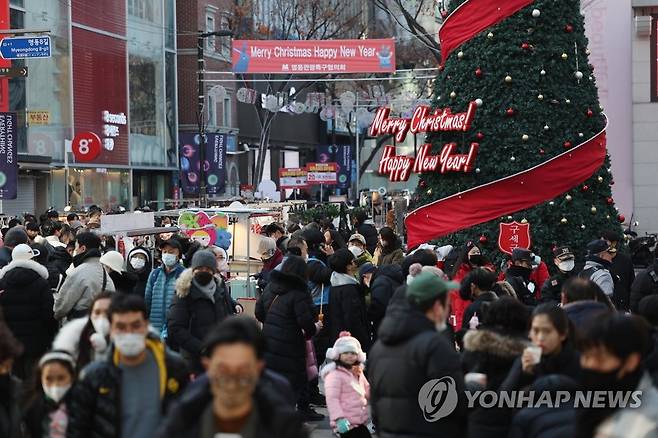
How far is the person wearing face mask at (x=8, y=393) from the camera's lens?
6020 mm

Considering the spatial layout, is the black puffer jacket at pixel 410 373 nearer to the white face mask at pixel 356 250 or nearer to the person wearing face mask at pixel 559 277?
the person wearing face mask at pixel 559 277

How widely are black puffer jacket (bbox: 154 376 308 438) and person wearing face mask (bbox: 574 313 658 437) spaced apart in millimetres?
1232

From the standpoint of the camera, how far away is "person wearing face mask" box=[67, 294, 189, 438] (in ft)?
19.4

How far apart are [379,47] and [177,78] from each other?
19555mm

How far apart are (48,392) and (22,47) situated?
1627 cm

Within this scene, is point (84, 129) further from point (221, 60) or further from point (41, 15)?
point (221, 60)

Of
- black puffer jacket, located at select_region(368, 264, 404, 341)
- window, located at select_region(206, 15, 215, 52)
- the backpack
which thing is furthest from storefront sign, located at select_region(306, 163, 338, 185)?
black puffer jacket, located at select_region(368, 264, 404, 341)

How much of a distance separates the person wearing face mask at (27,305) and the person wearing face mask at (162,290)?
901 millimetres

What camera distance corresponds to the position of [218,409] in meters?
4.94

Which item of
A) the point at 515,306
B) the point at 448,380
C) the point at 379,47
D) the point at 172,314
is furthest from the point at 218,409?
the point at 379,47

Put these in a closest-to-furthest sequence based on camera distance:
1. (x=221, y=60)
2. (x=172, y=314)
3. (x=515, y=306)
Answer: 1. (x=515, y=306)
2. (x=172, y=314)
3. (x=221, y=60)

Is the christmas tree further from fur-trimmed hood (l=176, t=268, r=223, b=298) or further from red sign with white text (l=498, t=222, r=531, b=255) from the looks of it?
fur-trimmed hood (l=176, t=268, r=223, b=298)

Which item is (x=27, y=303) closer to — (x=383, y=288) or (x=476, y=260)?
(x=383, y=288)

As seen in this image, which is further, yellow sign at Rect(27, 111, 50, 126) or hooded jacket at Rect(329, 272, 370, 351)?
yellow sign at Rect(27, 111, 50, 126)
